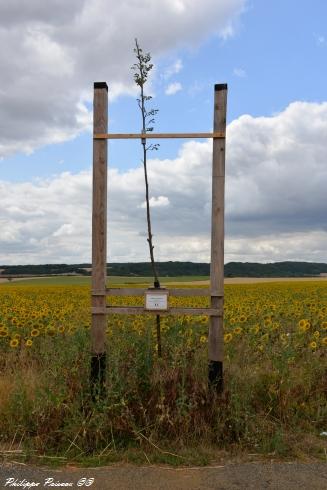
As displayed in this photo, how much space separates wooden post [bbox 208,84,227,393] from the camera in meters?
6.01

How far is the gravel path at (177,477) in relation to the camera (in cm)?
462

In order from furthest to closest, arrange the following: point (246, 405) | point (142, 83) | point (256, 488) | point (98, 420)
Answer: point (142, 83)
point (246, 405)
point (98, 420)
point (256, 488)

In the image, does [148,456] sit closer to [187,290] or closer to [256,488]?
[256,488]

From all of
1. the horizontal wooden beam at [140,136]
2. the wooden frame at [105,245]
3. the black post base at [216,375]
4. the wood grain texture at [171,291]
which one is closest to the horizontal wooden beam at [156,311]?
the wooden frame at [105,245]

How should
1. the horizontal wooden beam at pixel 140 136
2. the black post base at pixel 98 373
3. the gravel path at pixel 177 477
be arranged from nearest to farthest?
the gravel path at pixel 177 477 < the black post base at pixel 98 373 < the horizontal wooden beam at pixel 140 136

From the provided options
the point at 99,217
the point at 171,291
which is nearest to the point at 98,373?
the point at 171,291

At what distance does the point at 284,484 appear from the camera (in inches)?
184

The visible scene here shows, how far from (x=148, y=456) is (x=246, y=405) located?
124cm

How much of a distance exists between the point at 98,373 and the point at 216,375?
122 centimetres

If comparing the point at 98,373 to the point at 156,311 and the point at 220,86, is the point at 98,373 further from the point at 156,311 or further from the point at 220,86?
the point at 220,86

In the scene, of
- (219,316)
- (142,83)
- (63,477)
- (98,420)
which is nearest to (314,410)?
(219,316)

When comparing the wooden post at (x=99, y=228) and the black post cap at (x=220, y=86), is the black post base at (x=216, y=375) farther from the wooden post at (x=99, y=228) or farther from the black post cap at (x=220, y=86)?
the black post cap at (x=220, y=86)

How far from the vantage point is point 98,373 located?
601 cm

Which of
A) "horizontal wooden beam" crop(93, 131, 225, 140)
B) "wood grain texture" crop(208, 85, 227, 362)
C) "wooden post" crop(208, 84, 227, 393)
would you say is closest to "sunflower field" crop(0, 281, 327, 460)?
"wooden post" crop(208, 84, 227, 393)
